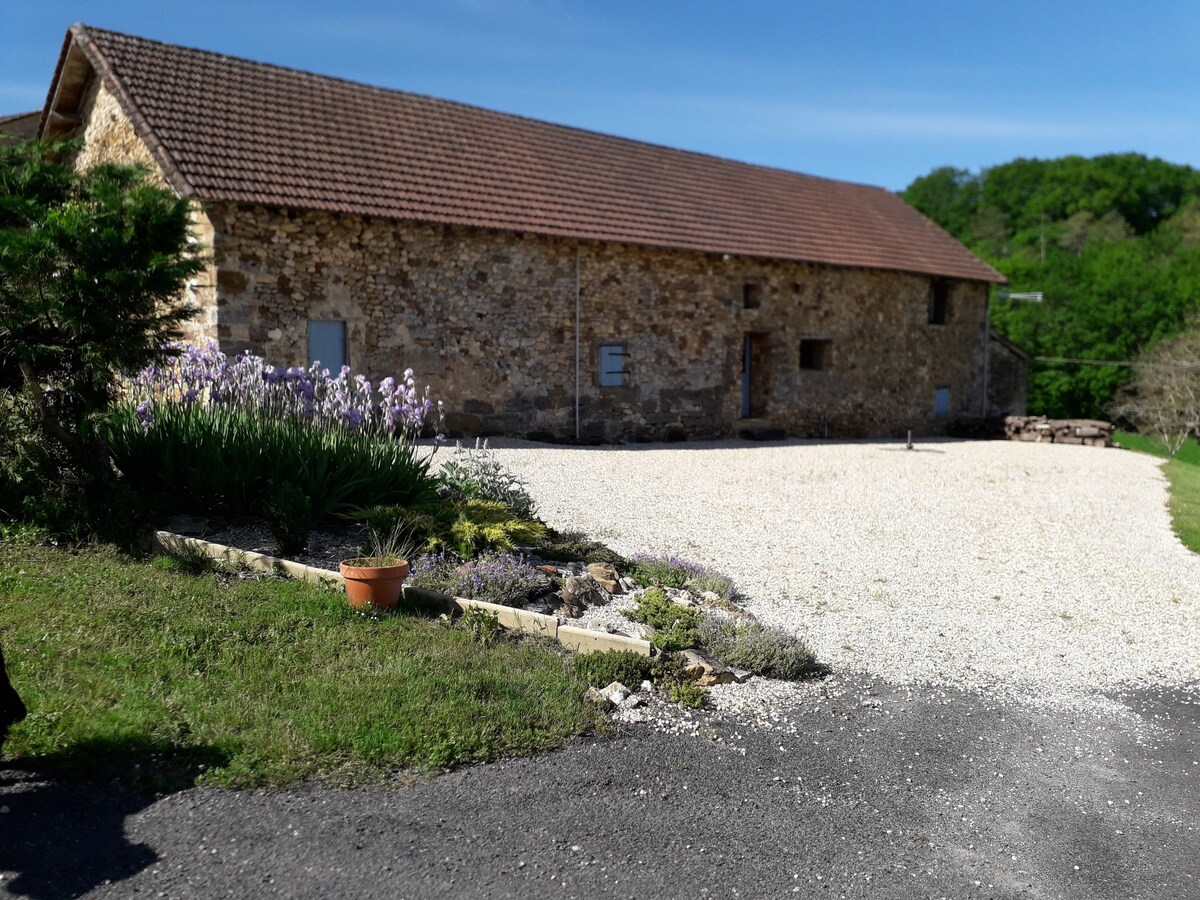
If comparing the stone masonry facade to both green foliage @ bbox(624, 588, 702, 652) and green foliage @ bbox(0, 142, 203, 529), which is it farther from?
green foliage @ bbox(624, 588, 702, 652)

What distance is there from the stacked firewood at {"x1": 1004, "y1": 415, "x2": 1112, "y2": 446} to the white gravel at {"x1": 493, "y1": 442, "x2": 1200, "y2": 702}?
5.81 meters

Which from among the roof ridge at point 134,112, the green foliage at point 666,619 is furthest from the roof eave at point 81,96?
the green foliage at point 666,619

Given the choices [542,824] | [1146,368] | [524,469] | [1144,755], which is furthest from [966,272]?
[542,824]

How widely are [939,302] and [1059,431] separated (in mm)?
4432

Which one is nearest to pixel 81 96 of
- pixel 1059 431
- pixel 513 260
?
pixel 513 260

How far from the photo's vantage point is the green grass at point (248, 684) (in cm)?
397

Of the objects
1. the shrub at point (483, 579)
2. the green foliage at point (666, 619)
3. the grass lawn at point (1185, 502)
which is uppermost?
the shrub at point (483, 579)

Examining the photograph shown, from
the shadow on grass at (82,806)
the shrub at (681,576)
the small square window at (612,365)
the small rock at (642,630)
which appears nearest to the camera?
the shadow on grass at (82,806)

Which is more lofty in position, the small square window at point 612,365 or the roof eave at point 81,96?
the roof eave at point 81,96

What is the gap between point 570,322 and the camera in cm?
1673

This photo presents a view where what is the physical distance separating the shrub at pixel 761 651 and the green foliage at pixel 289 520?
2749mm

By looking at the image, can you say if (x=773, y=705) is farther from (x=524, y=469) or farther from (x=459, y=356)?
(x=459, y=356)

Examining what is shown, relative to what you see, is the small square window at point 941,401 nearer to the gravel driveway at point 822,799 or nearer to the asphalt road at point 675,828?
the gravel driveway at point 822,799

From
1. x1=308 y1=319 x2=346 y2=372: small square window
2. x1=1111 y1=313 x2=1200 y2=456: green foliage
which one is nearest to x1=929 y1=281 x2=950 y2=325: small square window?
x1=1111 y1=313 x2=1200 y2=456: green foliage
